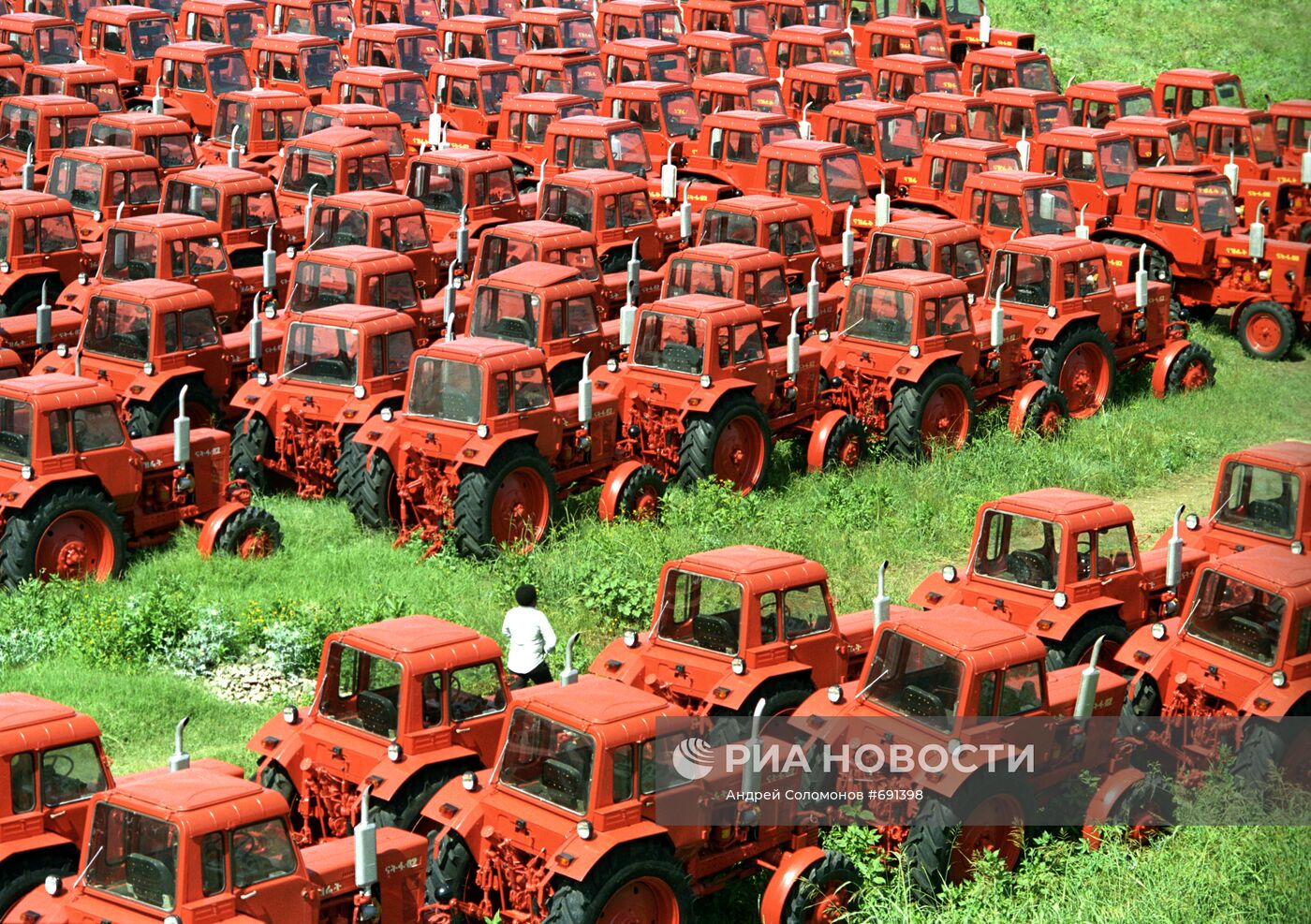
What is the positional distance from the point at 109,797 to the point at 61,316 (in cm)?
1246

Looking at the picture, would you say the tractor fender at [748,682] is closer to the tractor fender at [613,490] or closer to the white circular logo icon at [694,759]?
the white circular logo icon at [694,759]

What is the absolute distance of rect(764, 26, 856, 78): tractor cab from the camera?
36344mm

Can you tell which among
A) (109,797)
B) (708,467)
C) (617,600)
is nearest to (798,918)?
(109,797)

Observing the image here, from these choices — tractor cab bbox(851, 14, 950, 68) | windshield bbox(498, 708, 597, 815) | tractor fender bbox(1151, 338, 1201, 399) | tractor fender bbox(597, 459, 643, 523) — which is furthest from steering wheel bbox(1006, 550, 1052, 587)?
tractor cab bbox(851, 14, 950, 68)

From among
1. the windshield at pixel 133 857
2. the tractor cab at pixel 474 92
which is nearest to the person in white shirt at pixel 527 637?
the windshield at pixel 133 857

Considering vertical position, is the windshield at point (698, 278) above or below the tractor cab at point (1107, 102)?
below

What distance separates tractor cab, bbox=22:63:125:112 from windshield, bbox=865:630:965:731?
67.6ft

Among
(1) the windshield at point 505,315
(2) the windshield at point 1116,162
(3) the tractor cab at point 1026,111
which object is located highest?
(3) the tractor cab at point 1026,111

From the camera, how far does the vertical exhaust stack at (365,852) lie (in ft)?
38.0

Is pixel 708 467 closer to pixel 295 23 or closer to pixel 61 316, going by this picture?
pixel 61 316

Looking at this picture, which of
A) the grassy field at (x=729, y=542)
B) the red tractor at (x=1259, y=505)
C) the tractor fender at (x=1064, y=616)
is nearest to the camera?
the grassy field at (x=729, y=542)

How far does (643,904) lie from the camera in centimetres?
1223

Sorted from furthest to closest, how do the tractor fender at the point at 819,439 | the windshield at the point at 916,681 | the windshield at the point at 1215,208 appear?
the windshield at the point at 1215,208, the tractor fender at the point at 819,439, the windshield at the point at 916,681

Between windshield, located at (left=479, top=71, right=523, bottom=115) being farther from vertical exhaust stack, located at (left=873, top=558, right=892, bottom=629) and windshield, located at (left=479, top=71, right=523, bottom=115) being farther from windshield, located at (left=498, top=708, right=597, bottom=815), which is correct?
windshield, located at (left=498, top=708, right=597, bottom=815)
